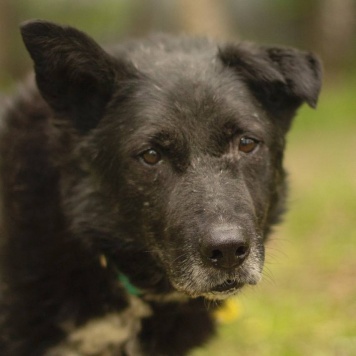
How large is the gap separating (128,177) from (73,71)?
0.56m

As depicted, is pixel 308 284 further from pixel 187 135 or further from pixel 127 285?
pixel 187 135

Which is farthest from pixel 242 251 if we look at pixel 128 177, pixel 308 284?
pixel 308 284

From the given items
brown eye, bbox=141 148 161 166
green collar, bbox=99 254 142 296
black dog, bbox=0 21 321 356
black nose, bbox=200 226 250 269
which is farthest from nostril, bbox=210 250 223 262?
green collar, bbox=99 254 142 296

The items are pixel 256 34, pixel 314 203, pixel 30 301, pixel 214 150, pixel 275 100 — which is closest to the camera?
pixel 214 150

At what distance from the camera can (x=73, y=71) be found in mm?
3322

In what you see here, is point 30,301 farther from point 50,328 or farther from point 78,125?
point 78,125

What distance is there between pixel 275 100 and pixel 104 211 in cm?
103

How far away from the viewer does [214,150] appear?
10.5 feet

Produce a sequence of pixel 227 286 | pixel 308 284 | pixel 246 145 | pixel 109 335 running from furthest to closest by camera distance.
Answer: pixel 308 284 → pixel 109 335 → pixel 246 145 → pixel 227 286

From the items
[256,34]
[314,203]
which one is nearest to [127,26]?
[256,34]

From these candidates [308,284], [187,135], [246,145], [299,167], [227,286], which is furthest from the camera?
[299,167]

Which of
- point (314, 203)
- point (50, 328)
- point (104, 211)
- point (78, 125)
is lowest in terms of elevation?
point (314, 203)

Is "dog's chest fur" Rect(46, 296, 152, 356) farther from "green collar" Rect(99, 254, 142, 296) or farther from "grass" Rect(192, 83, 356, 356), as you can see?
"grass" Rect(192, 83, 356, 356)

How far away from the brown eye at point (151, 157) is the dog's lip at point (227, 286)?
623mm
